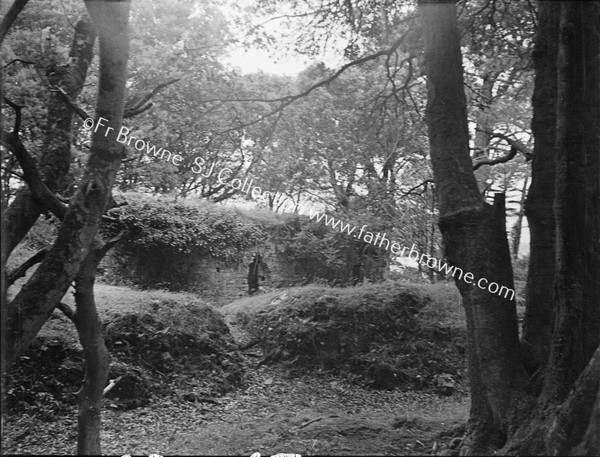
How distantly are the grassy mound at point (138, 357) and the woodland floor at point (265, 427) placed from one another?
178mm

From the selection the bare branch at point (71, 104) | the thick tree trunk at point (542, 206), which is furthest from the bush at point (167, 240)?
the thick tree trunk at point (542, 206)

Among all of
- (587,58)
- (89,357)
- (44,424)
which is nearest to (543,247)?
(587,58)

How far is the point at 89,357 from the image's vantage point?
3.11 meters

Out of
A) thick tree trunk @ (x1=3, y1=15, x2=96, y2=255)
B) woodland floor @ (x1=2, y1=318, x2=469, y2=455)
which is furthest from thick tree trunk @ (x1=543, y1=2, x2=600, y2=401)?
thick tree trunk @ (x1=3, y1=15, x2=96, y2=255)

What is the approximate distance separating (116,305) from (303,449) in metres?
2.97

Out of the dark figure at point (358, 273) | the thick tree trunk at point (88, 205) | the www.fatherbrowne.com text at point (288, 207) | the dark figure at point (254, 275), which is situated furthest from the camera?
the dark figure at point (254, 275)

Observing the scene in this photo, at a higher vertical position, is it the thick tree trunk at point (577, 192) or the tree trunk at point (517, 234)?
the tree trunk at point (517, 234)

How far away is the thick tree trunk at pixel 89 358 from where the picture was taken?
3082mm

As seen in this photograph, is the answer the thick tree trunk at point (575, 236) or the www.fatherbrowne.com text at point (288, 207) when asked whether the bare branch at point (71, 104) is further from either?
the thick tree trunk at point (575, 236)

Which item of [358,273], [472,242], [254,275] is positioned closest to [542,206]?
[472,242]

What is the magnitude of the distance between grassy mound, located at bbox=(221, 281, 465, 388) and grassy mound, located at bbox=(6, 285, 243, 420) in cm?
82

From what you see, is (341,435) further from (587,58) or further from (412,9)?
(412,9)

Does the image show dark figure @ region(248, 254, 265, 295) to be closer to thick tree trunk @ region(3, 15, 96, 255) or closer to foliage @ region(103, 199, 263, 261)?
foliage @ region(103, 199, 263, 261)

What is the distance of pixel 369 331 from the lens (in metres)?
6.58
